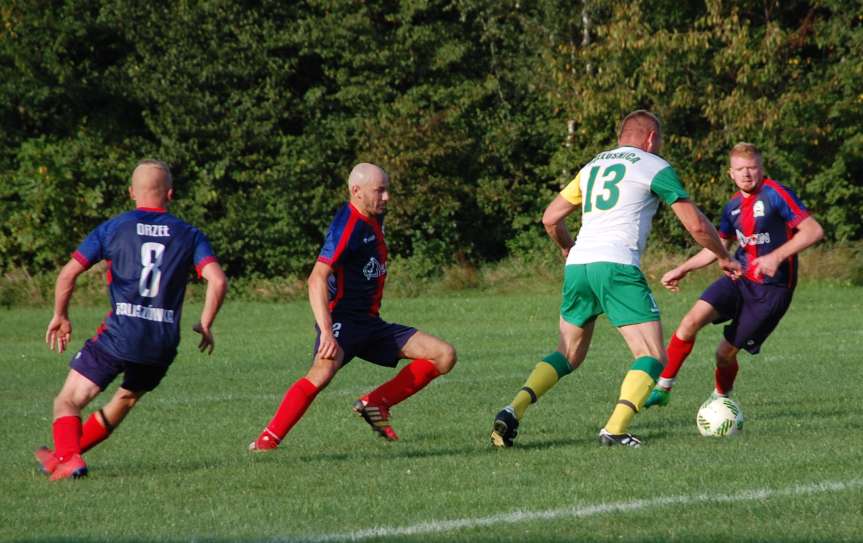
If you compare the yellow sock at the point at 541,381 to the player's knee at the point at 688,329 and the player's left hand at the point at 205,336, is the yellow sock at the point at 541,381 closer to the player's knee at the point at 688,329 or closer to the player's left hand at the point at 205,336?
the player's left hand at the point at 205,336

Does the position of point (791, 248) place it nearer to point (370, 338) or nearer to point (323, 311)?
point (370, 338)

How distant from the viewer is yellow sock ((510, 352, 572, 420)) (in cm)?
825

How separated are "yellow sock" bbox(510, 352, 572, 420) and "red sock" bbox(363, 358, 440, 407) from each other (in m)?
0.62

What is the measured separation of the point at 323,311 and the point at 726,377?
12.2 feet

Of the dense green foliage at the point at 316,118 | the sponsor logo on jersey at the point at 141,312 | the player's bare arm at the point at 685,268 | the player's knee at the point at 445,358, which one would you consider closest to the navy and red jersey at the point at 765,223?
the player's bare arm at the point at 685,268

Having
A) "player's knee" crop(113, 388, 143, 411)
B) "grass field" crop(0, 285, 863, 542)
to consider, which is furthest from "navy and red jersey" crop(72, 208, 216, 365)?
"grass field" crop(0, 285, 863, 542)

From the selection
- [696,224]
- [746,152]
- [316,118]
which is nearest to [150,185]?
[696,224]

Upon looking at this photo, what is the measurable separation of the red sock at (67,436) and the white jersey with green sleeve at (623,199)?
9.91 ft

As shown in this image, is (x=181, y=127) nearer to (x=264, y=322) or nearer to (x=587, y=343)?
(x=264, y=322)

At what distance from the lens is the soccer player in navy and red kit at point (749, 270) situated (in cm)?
995

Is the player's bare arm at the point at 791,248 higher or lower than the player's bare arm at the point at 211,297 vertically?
lower

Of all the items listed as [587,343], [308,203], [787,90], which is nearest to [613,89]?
[787,90]

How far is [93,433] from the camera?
25.2ft

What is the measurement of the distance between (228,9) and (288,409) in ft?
81.6
